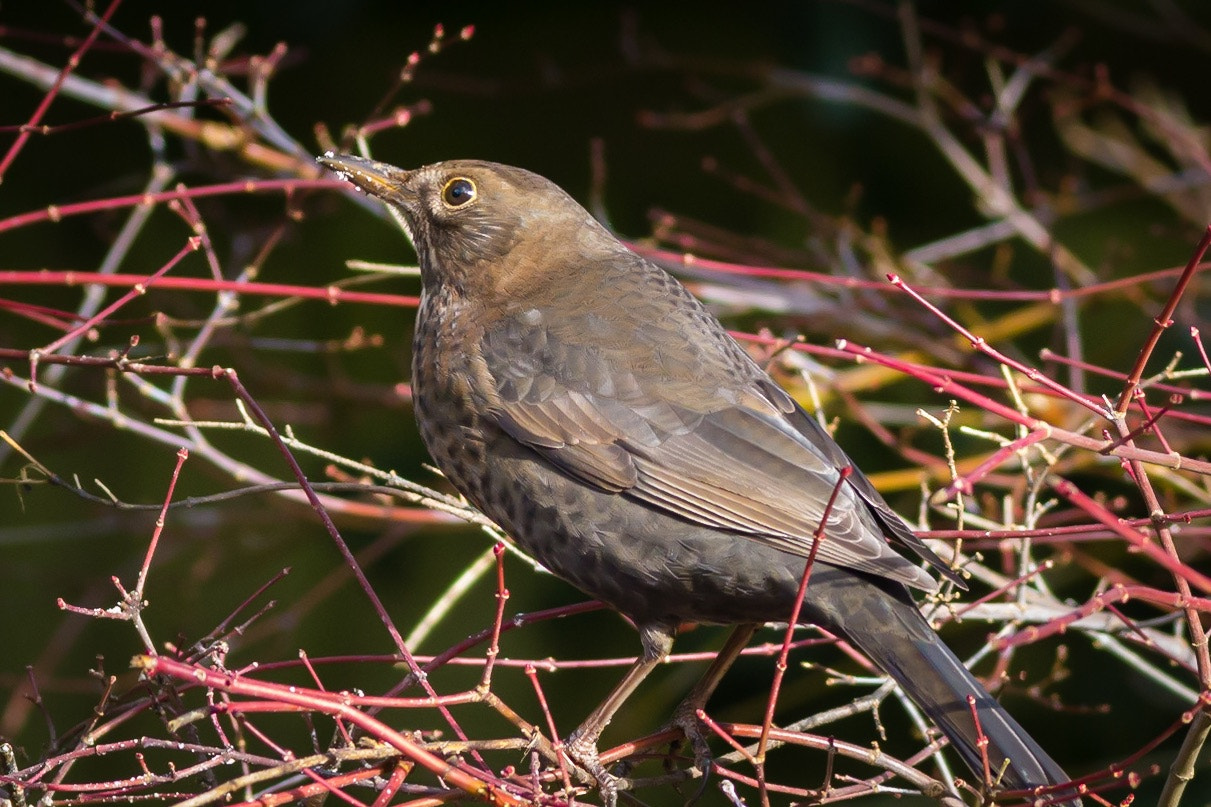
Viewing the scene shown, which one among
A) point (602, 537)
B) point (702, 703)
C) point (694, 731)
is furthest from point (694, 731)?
point (602, 537)

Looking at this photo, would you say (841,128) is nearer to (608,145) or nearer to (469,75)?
(608,145)

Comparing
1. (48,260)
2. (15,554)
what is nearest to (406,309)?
(48,260)

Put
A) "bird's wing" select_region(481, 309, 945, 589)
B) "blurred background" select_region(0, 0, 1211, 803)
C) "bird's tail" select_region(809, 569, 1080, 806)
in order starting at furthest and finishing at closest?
"blurred background" select_region(0, 0, 1211, 803)
"bird's wing" select_region(481, 309, 945, 589)
"bird's tail" select_region(809, 569, 1080, 806)

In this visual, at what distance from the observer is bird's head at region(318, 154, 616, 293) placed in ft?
8.59

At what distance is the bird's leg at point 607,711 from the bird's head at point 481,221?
76cm

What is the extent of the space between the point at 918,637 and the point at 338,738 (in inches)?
35.0

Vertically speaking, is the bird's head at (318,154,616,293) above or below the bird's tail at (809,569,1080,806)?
above

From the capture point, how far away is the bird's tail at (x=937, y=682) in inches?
70.7

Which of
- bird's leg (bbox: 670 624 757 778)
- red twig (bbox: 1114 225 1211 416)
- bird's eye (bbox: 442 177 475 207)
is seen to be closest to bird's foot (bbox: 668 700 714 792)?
bird's leg (bbox: 670 624 757 778)

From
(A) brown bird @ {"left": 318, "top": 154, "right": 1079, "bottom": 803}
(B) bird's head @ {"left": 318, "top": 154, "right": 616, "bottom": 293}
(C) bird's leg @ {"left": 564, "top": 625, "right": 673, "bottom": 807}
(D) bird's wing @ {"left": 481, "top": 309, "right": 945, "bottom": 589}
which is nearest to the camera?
(C) bird's leg @ {"left": 564, "top": 625, "right": 673, "bottom": 807}

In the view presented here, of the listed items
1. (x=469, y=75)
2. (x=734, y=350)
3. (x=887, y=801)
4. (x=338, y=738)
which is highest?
(x=469, y=75)

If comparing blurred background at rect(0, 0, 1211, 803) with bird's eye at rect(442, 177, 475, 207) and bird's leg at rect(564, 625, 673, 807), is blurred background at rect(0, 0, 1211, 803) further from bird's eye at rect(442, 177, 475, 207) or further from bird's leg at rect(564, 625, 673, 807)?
bird's leg at rect(564, 625, 673, 807)

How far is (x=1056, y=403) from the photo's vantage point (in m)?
3.01

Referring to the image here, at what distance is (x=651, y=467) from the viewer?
227cm
